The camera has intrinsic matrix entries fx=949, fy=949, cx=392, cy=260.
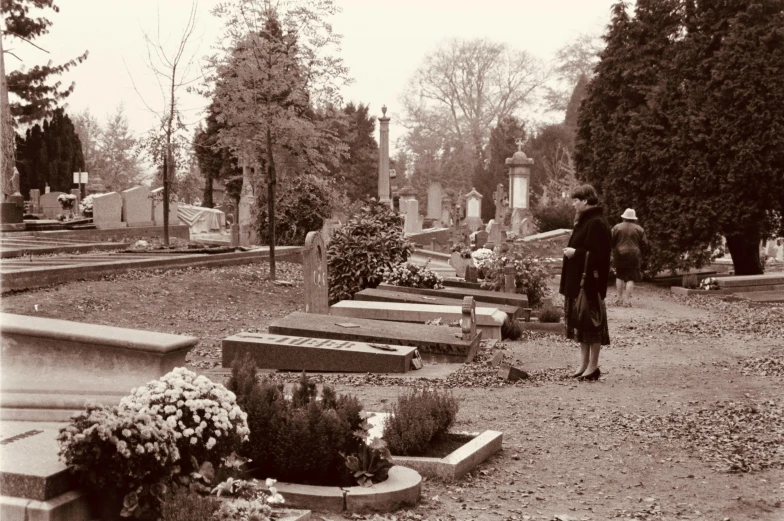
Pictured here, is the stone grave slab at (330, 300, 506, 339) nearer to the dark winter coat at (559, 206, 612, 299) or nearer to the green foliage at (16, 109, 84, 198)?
the dark winter coat at (559, 206, 612, 299)

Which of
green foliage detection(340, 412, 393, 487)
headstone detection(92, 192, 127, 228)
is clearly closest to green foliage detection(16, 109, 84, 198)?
headstone detection(92, 192, 127, 228)

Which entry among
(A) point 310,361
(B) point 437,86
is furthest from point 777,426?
(B) point 437,86

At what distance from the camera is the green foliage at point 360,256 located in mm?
17125

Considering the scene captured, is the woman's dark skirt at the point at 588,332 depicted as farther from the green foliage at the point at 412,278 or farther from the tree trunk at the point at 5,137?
the tree trunk at the point at 5,137

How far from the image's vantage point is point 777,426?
7691 millimetres

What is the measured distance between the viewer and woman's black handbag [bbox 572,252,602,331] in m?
9.85

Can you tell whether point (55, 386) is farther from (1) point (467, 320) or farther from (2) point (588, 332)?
(1) point (467, 320)

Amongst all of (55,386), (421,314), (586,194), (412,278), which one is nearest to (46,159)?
(412,278)

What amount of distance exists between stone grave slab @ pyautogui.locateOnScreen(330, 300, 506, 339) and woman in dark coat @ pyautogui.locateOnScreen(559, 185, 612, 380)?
3.23m

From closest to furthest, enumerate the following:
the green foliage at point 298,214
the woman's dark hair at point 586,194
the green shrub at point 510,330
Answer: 1. the woman's dark hair at point 586,194
2. the green shrub at point 510,330
3. the green foliage at point 298,214

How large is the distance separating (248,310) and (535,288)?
5.10 meters

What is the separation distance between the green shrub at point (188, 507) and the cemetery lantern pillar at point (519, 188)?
99.5 ft

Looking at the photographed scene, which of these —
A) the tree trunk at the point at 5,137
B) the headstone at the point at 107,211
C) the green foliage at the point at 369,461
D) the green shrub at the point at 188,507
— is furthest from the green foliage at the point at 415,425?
the tree trunk at the point at 5,137

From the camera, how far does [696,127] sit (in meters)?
22.7
